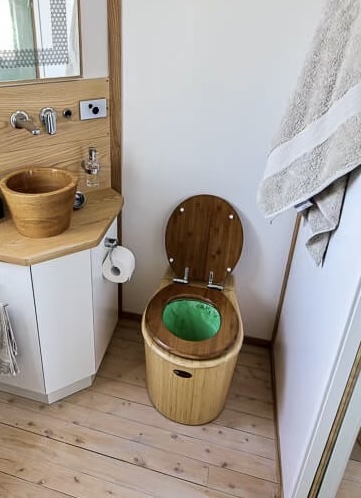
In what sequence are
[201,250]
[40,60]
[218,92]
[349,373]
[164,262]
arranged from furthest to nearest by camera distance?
[164,262]
[201,250]
[218,92]
[40,60]
[349,373]

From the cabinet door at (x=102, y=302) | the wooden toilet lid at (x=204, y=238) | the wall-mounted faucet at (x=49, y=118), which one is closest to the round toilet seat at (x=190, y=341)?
the wooden toilet lid at (x=204, y=238)

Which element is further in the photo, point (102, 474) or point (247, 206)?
point (247, 206)

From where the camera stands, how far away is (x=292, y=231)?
1.76m

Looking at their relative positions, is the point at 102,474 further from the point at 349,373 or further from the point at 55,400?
the point at 349,373

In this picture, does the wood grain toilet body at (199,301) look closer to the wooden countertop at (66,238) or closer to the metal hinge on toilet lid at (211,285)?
the metal hinge on toilet lid at (211,285)

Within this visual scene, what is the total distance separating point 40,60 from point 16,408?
1.38 meters

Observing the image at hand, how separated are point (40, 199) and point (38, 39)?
61cm

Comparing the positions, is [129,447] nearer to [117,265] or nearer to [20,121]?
[117,265]

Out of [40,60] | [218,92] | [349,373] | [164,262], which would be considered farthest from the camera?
[164,262]

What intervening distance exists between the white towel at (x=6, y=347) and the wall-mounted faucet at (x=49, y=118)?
648mm

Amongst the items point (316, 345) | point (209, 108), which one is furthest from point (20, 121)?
point (316, 345)


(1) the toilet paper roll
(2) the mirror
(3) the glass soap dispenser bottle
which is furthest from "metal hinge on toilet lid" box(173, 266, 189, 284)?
(2) the mirror

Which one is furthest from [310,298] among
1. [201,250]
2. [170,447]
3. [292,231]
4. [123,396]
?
[123,396]

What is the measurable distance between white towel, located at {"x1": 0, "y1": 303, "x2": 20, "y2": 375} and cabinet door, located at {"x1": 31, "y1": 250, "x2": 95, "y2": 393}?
10 cm
